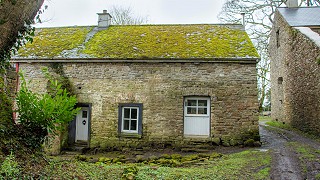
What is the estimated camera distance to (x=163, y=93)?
459 inches

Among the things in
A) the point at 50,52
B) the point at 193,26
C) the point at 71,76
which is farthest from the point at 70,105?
the point at 193,26

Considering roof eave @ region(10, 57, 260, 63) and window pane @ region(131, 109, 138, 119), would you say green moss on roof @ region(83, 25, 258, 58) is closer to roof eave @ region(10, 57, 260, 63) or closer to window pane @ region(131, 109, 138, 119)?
roof eave @ region(10, 57, 260, 63)

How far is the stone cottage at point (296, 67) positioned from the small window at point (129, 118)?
8156mm

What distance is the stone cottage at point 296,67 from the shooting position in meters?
12.7

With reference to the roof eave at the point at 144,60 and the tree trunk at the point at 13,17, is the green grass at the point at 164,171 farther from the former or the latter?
the roof eave at the point at 144,60

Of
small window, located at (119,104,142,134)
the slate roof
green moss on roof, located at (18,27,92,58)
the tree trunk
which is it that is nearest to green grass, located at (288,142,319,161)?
small window, located at (119,104,142,134)

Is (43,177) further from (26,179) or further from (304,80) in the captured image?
(304,80)

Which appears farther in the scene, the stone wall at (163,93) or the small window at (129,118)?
the small window at (129,118)

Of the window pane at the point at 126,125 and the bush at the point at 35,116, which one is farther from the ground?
the bush at the point at 35,116

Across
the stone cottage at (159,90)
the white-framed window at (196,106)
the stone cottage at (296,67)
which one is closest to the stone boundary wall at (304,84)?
the stone cottage at (296,67)

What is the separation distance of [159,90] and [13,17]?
7.38 meters

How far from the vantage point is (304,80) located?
13.9m

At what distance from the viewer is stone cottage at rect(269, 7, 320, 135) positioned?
12688mm

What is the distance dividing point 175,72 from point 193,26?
475 cm
